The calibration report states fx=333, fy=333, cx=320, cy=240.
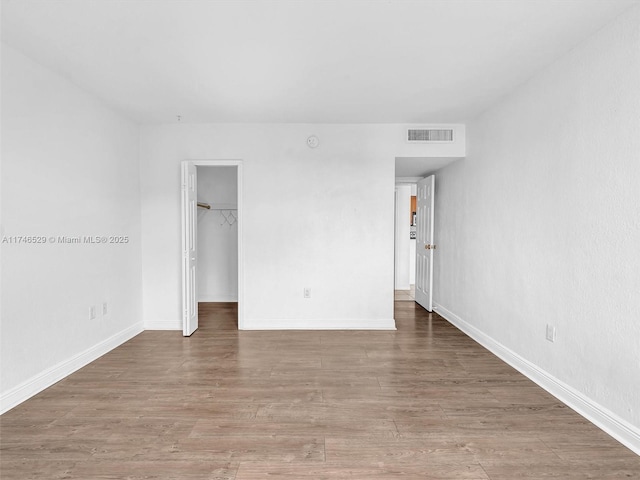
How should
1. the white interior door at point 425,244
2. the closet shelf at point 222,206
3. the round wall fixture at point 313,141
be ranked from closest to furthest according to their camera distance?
the round wall fixture at point 313,141
the white interior door at point 425,244
the closet shelf at point 222,206

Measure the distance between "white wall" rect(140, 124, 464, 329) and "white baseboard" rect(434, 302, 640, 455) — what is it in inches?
52.4

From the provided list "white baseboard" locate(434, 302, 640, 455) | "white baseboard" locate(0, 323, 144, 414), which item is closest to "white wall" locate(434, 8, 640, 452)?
"white baseboard" locate(434, 302, 640, 455)

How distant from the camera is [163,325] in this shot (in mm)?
4168

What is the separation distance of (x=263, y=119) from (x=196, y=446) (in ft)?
10.9

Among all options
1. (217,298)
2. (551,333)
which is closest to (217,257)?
(217,298)

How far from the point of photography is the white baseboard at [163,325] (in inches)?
164

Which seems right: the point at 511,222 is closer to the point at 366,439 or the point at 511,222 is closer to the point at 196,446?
the point at 366,439

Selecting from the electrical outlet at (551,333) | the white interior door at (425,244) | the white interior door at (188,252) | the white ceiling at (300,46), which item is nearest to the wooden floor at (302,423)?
the electrical outlet at (551,333)

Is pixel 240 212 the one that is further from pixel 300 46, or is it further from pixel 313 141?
pixel 300 46

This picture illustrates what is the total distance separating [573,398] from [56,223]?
13.7ft

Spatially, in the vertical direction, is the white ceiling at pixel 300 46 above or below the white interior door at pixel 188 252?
above

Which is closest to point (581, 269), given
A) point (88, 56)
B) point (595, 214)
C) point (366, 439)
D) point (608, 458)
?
point (595, 214)

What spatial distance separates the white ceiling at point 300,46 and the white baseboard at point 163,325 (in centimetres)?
253

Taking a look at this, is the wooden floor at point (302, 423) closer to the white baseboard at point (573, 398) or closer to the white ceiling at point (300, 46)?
the white baseboard at point (573, 398)
